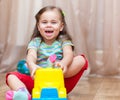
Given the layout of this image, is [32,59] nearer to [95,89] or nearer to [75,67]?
[75,67]

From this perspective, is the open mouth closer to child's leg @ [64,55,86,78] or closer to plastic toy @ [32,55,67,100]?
child's leg @ [64,55,86,78]

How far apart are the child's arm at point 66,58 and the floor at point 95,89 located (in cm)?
19

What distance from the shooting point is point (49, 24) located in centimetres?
133

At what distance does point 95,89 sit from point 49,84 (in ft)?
1.78

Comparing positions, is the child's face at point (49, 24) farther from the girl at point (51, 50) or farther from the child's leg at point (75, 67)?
the child's leg at point (75, 67)

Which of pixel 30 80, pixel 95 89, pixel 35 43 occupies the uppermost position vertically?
pixel 35 43

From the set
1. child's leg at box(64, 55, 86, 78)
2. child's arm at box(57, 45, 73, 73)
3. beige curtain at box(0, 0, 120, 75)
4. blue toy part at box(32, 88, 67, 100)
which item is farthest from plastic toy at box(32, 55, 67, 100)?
beige curtain at box(0, 0, 120, 75)

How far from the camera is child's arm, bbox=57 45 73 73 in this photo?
1236mm

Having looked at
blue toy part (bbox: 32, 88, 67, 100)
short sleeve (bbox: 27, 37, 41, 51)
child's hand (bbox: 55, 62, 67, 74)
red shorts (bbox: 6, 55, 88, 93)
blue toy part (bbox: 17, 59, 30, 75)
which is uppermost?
short sleeve (bbox: 27, 37, 41, 51)

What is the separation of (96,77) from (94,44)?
20cm

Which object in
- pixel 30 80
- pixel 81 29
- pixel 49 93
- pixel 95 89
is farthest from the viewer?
pixel 81 29

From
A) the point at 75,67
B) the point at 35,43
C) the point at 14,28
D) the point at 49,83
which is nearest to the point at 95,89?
the point at 75,67

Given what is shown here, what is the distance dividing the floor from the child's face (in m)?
0.27

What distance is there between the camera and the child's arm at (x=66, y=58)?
4.06ft
